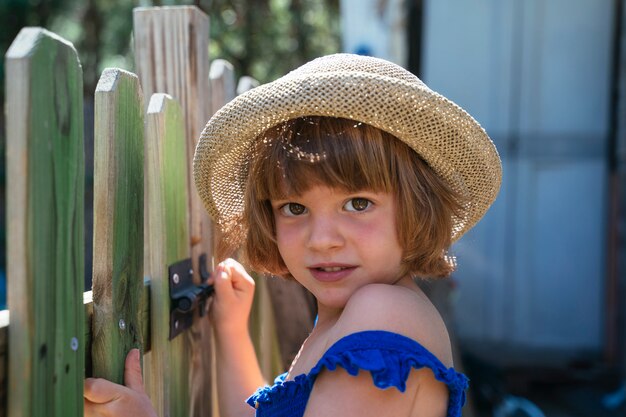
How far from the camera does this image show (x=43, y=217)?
1.10m

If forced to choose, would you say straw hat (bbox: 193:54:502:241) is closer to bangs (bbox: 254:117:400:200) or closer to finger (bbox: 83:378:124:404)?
bangs (bbox: 254:117:400:200)

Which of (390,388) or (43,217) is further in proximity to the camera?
(390,388)

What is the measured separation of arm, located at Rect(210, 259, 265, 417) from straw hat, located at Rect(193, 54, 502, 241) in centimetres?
32

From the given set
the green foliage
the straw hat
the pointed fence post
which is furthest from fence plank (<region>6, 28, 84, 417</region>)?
the green foliage

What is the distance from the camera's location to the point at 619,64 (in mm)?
5293

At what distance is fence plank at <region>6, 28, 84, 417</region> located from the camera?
105cm

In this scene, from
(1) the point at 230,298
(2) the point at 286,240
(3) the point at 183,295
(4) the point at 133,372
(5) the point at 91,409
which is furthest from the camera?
(1) the point at 230,298

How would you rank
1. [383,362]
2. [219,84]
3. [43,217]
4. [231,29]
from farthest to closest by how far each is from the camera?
[231,29]
[219,84]
[383,362]
[43,217]

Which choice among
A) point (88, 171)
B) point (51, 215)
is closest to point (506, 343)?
point (88, 171)

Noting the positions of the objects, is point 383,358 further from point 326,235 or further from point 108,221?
point 108,221

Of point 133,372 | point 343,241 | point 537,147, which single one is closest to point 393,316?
point 343,241

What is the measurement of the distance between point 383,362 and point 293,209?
46 centimetres

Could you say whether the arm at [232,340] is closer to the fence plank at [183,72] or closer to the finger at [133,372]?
the fence plank at [183,72]

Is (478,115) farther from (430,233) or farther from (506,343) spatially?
(430,233)
